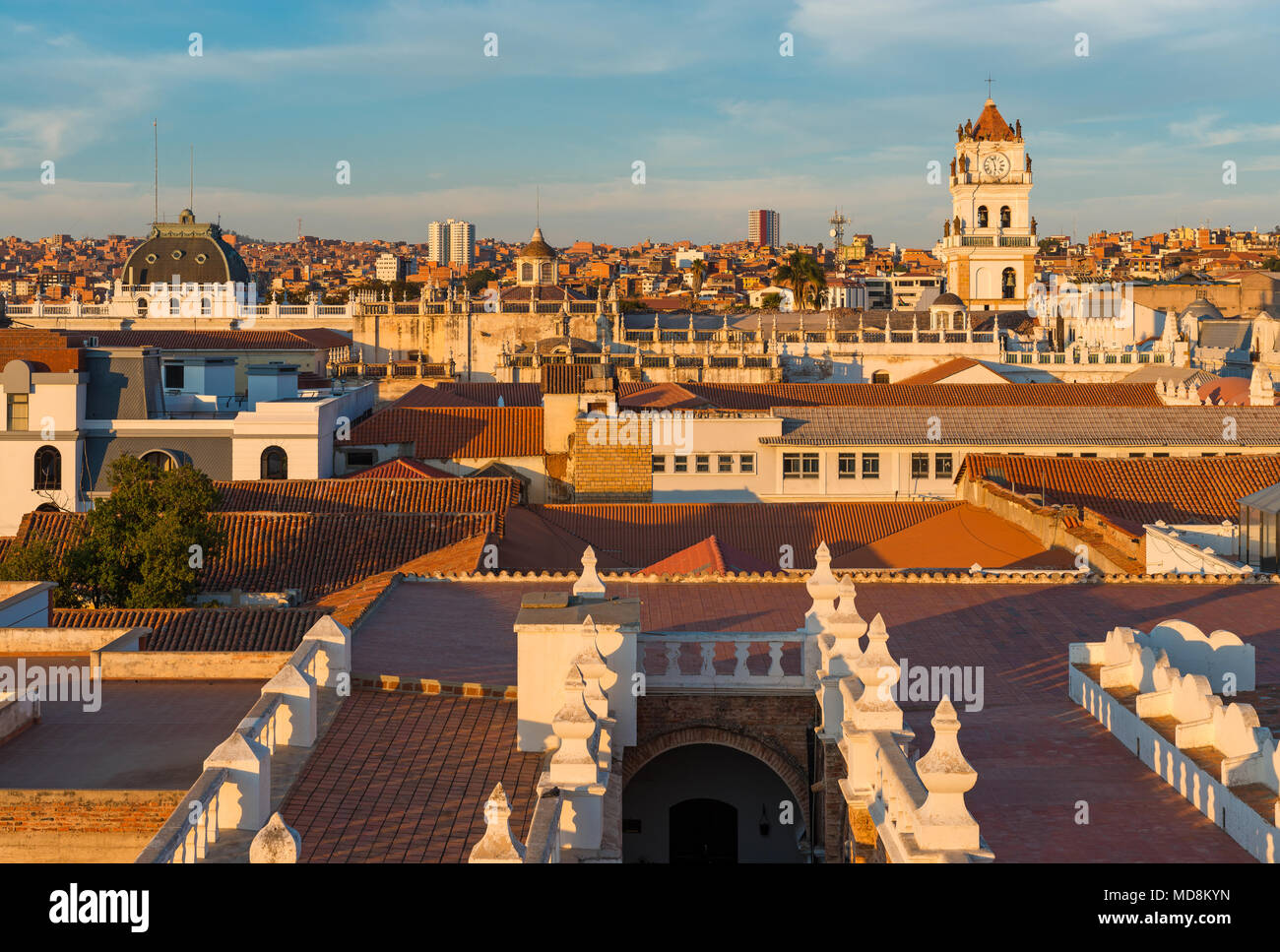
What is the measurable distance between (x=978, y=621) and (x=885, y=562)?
10672 millimetres

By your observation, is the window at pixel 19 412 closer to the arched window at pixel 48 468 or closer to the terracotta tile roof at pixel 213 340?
the arched window at pixel 48 468

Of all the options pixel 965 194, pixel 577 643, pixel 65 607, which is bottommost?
pixel 65 607

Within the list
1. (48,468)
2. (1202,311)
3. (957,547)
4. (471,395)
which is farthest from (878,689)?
(1202,311)

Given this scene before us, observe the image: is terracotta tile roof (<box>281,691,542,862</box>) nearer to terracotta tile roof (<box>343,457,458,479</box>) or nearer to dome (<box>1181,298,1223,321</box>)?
terracotta tile roof (<box>343,457,458,479</box>)

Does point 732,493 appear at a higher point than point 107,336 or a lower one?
lower

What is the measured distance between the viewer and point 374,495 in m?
34.5

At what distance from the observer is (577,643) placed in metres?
13.1

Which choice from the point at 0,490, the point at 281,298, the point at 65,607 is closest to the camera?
the point at 65,607

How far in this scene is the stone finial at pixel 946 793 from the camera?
874 cm

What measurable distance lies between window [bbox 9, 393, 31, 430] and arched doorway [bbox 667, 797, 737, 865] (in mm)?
29207

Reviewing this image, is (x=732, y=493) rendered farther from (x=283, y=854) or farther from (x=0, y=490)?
(x=283, y=854)

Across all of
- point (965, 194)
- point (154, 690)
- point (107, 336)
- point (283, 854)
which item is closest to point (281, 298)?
point (107, 336)

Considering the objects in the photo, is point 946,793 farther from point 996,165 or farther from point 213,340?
point 996,165

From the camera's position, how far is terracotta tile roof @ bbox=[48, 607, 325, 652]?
2192 cm
